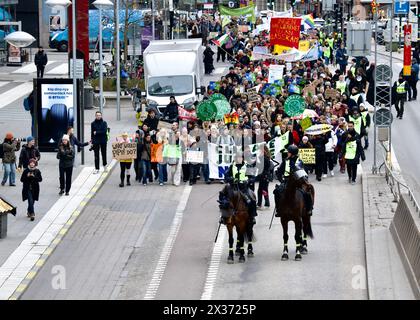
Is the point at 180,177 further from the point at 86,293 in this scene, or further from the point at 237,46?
the point at 237,46

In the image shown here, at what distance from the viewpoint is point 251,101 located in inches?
1759

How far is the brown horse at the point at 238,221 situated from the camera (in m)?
25.6

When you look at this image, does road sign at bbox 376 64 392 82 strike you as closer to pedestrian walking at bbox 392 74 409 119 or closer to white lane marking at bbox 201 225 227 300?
white lane marking at bbox 201 225 227 300

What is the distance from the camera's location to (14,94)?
58969 millimetres

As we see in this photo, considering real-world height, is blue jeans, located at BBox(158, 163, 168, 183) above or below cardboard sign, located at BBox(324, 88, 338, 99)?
below

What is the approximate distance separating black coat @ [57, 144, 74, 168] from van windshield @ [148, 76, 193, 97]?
53.0 ft

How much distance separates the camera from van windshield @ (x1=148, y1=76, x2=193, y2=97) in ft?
164

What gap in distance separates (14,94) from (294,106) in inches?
872

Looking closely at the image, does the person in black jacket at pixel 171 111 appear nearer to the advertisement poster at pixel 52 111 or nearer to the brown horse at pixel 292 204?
the advertisement poster at pixel 52 111

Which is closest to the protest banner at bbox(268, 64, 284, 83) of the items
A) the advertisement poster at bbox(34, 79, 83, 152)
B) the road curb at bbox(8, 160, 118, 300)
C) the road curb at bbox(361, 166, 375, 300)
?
the road curb at bbox(8, 160, 118, 300)

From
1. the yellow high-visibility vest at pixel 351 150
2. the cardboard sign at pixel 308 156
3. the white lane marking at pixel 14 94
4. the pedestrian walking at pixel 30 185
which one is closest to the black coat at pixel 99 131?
the cardboard sign at pixel 308 156

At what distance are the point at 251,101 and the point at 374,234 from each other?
636 inches

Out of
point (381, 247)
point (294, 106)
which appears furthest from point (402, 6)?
point (381, 247)
